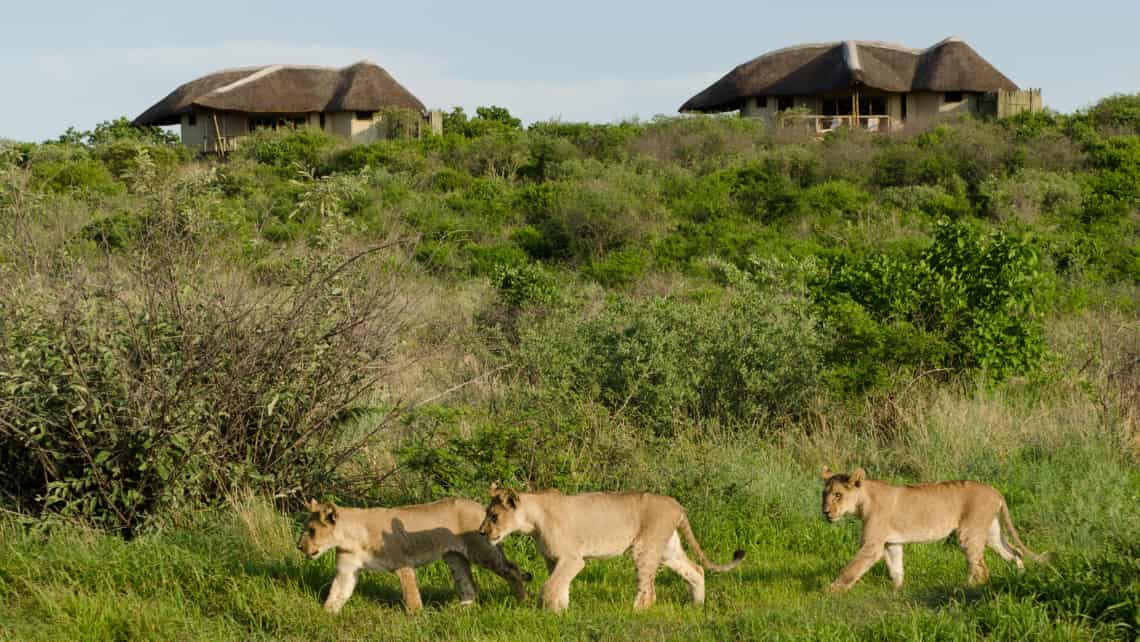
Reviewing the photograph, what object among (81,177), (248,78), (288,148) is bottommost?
(81,177)

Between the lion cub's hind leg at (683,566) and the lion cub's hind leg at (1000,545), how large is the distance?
5.91 feet

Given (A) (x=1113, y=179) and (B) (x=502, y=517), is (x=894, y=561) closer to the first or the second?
(B) (x=502, y=517)

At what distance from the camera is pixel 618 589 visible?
279 inches

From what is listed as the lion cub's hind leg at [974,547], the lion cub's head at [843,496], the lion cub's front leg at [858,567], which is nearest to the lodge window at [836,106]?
the lion cub's hind leg at [974,547]

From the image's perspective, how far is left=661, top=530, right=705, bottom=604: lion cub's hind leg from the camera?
6789 mm

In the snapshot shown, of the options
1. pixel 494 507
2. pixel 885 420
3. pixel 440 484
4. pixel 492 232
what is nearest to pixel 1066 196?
pixel 492 232

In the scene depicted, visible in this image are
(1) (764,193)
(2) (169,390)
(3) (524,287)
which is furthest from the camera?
(1) (764,193)

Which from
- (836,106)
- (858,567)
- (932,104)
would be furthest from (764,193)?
(858,567)

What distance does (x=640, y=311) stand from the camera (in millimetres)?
12398

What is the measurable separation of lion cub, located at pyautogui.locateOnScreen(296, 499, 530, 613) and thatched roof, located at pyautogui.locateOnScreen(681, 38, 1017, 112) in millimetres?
44693

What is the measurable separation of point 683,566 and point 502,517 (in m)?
1.20

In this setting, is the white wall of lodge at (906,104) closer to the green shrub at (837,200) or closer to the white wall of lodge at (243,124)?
the white wall of lodge at (243,124)

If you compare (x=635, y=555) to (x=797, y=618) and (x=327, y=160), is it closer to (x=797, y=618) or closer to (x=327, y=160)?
(x=797, y=618)

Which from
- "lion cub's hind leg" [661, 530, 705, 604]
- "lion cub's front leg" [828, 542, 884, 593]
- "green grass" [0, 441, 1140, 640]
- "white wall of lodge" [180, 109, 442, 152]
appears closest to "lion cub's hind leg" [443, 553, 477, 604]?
"green grass" [0, 441, 1140, 640]
